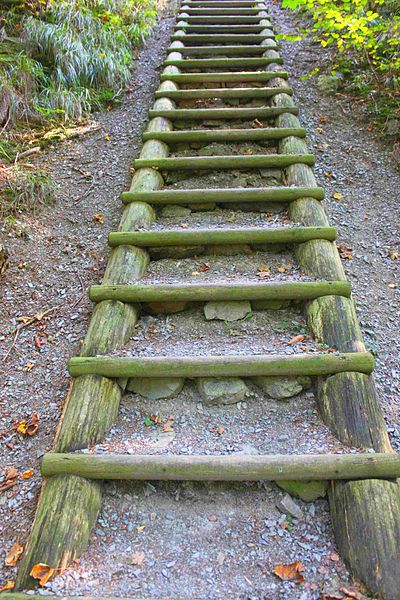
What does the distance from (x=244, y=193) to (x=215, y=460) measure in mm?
1955

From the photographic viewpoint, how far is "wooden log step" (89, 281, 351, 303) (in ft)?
8.48

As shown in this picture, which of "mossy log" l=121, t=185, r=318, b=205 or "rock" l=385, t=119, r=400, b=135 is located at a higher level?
"rock" l=385, t=119, r=400, b=135

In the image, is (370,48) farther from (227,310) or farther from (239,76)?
(227,310)

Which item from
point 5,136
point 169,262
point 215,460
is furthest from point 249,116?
point 215,460

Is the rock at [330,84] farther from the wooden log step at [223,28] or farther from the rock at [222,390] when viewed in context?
the rock at [222,390]

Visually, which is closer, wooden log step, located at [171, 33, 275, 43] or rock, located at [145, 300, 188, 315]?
rock, located at [145, 300, 188, 315]

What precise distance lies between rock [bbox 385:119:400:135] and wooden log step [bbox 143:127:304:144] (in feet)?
3.34

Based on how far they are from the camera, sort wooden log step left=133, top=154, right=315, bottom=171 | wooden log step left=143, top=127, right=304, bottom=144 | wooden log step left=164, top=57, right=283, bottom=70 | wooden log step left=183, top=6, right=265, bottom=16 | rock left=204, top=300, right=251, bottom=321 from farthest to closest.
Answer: wooden log step left=183, top=6, right=265, bottom=16, wooden log step left=164, top=57, right=283, bottom=70, wooden log step left=143, top=127, right=304, bottom=144, wooden log step left=133, top=154, right=315, bottom=171, rock left=204, top=300, right=251, bottom=321

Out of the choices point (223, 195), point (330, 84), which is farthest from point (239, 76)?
point (223, 195)

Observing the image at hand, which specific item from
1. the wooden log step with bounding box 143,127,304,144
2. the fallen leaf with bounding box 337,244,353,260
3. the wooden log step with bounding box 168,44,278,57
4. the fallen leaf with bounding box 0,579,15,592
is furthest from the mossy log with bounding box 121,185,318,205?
the wooden log step with bounding box 168,44,278,57

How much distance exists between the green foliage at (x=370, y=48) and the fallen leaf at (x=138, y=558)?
427cm

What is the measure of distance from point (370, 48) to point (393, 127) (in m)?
1.46

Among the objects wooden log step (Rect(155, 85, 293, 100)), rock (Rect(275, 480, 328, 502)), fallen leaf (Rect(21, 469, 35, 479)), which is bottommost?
fallen leaf (Rect(21, 469, 35, 479))

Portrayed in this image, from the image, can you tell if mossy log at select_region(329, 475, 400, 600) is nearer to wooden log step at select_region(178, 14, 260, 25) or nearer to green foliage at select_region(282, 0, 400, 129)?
green foliage at select_region(282, 0, 400, 129)
